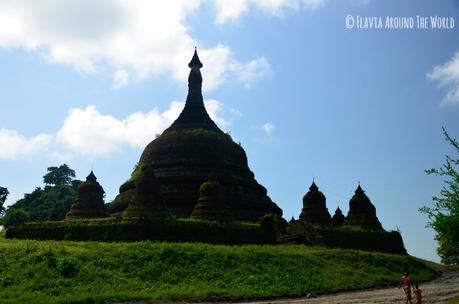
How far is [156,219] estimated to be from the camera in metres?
30.7

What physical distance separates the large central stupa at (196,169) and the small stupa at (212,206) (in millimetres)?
3305

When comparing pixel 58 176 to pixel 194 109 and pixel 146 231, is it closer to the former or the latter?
pixel 194 109

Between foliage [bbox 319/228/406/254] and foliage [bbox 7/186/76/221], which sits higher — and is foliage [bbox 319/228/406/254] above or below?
below

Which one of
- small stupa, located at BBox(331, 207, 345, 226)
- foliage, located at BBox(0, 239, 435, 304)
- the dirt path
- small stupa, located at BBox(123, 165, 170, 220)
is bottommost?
the dirt path

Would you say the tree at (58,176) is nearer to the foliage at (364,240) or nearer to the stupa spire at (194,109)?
the stupa spire at (194,109)

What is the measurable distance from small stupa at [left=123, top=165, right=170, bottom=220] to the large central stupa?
589cm

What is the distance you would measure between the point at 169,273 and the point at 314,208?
22.4 m

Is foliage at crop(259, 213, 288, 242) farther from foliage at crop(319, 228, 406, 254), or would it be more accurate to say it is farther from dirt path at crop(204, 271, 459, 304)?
dirt path at crop(204, 271, 459, 304)

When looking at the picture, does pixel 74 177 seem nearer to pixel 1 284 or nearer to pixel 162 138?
pixel 162 138

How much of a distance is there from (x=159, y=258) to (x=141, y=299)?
15.2 ft

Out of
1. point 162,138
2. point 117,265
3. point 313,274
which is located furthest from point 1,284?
point 162,138

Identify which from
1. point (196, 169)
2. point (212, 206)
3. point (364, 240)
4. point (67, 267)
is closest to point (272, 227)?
point (212, 206)

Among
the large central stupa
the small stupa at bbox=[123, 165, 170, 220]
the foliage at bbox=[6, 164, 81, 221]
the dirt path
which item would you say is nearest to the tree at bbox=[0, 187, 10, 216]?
the foliage at bbox=[6, 164, 81, 221]

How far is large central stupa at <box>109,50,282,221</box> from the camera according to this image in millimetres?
39562
